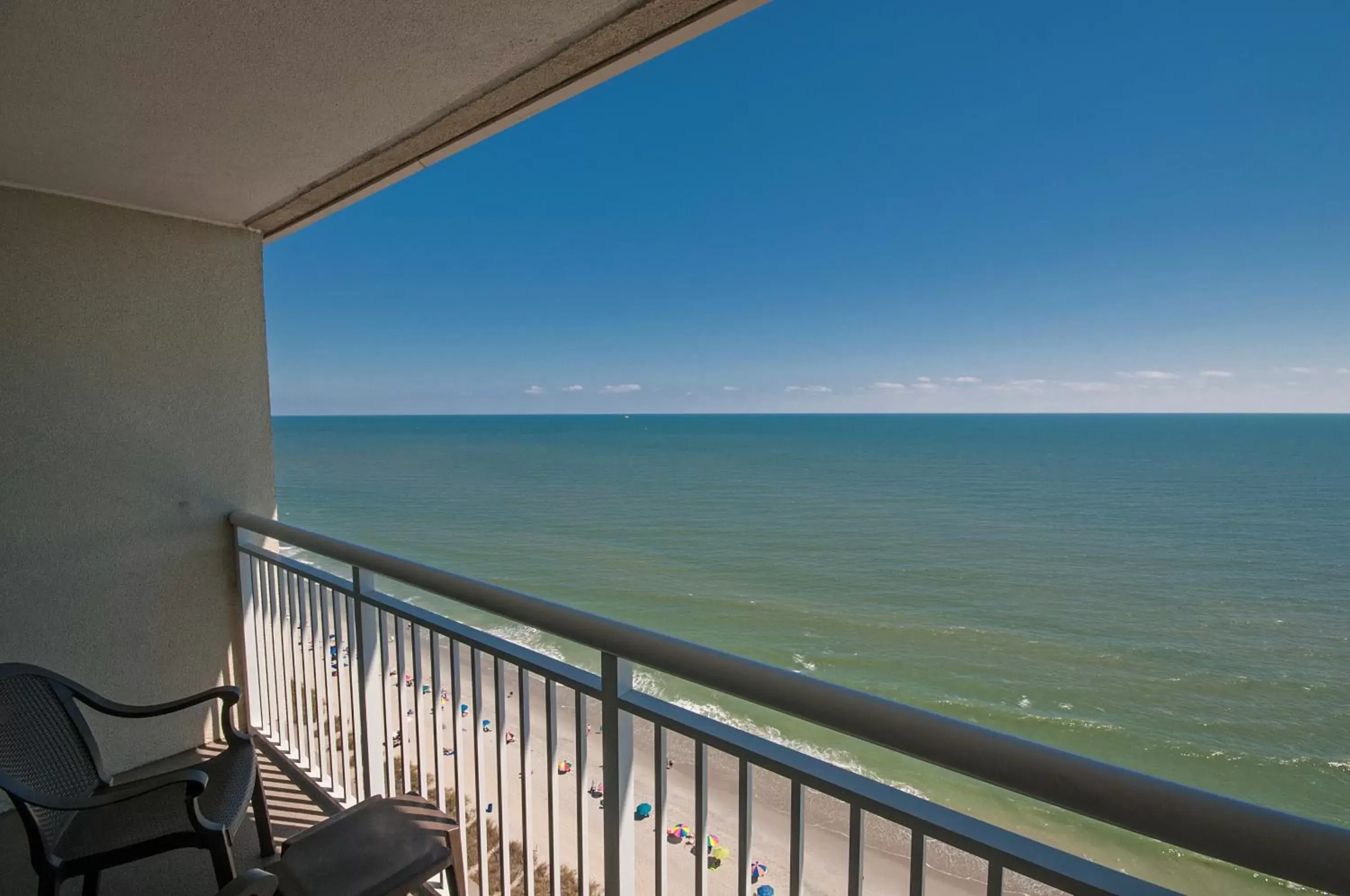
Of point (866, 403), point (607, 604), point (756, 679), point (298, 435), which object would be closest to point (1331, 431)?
point (866, 403)

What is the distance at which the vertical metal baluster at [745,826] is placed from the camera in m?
0.97

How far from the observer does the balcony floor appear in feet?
6.17

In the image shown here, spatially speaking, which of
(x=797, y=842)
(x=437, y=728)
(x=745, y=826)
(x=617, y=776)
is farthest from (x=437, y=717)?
(x=797, y=842)

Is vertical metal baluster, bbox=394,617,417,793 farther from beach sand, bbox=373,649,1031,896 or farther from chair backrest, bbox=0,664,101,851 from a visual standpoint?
chair backrest, bbox=0,664,101,851

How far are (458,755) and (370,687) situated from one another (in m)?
0.41

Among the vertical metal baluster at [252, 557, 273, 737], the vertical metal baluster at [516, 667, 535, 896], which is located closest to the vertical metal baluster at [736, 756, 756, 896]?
the vertical metal baluster at [516, 667, 535, 896]

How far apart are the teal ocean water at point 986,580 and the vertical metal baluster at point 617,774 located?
0.34 metres

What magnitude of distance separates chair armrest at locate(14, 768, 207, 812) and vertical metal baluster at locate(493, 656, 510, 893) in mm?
666

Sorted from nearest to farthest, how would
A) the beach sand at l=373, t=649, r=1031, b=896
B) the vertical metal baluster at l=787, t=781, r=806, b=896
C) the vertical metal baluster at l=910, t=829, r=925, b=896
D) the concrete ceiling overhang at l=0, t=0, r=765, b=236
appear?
the vertical metal baluster at l=910, t=829, r=925, b=896 < the vertical metal baluster at l=787, t=781, r=806, b=896 < the concrete ceiling overhang at l=0, t=0, r=765, b=236 < the beach sand at l=373, t=649, r=1031, b=896

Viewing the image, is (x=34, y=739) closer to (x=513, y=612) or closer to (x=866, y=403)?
(x=513, y=612)

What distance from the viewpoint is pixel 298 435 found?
2320 inches

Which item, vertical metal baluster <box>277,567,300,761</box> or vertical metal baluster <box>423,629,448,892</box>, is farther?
vertical metal baluster <box>277,567,300,761</box>

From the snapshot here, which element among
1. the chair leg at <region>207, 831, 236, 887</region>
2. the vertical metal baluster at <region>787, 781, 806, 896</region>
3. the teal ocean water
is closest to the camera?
the vertical metal baluster at <region>787, 781, 806, 896</region>

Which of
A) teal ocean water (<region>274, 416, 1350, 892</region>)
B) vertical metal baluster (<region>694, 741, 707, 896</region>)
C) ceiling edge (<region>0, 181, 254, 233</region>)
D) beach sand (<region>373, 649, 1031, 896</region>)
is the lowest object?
teal ocean water (<region>274, 416, 1350, 892</region>)
